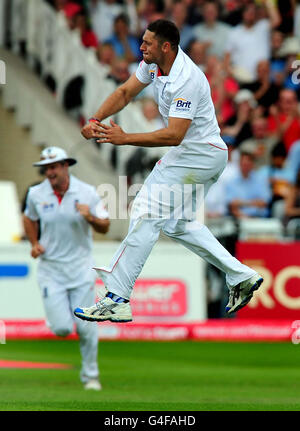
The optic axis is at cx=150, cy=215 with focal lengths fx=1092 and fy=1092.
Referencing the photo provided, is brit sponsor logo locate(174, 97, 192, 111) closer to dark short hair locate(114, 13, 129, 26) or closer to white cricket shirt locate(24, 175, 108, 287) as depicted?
white cricket shirt locate(24, 175, 108, 287)

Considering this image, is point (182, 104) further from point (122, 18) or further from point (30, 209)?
point (122, 18)

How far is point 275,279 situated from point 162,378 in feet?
12.4

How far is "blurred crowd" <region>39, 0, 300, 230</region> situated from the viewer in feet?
52.7

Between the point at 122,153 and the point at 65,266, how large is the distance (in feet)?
20.2

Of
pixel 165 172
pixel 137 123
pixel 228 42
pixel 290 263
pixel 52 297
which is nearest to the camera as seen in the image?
pixel 165 172

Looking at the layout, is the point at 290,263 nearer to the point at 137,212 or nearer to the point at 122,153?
the point at 122,153

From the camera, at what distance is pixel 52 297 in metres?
11.2

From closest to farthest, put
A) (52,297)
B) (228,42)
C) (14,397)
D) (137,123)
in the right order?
(14,397), (52,297), (137,123), (228,42)

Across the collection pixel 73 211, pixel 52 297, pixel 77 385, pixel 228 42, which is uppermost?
pixel 228 42

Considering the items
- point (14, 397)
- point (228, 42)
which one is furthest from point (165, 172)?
point (228, 42)

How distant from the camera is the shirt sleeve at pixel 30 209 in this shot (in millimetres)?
11398

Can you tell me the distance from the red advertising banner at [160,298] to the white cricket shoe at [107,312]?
23.5ft

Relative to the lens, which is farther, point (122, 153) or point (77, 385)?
point (122, 153)

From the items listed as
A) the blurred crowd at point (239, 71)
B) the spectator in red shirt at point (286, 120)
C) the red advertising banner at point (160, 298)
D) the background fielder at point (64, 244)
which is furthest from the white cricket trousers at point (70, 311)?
the spectator in red shirt at point (286, 120)
